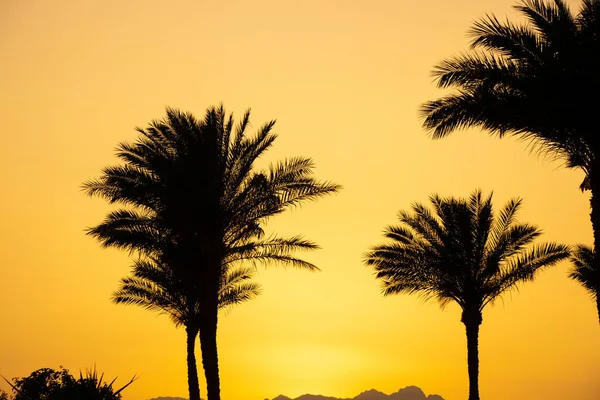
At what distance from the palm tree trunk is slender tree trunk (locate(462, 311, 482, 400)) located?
1073 cm

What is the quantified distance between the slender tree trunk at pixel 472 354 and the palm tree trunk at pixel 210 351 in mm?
10727

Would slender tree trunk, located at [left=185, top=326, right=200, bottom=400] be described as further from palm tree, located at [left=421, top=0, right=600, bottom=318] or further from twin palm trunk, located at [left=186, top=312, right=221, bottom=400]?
palm tree, located at [left=421, top=0, right=600, bottom=318]

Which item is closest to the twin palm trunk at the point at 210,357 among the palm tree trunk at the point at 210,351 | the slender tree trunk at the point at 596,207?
the palm tree trunk at the point at 210,351

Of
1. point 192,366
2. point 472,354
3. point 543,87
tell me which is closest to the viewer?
point 543,87

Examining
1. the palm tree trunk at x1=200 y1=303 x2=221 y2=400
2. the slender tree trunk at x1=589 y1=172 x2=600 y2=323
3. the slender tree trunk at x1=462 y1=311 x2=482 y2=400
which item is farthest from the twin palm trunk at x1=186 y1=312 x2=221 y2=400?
the slender tree trunk at x1=589 y1=172 x2=600 y2=323

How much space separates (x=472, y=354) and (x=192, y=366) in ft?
35.7

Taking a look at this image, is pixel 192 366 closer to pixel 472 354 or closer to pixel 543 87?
pixel 472 354

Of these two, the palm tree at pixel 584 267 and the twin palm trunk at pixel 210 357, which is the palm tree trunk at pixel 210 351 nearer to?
the twin palm trunk at pixel 210 357

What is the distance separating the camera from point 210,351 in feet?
97.2

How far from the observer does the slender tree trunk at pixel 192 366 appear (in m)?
37.2

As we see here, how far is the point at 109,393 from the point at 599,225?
12.6 m

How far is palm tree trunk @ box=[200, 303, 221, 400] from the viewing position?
29.4m

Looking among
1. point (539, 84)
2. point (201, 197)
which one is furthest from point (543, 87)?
point (201, 197)

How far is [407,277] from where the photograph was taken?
35938 millimetres
